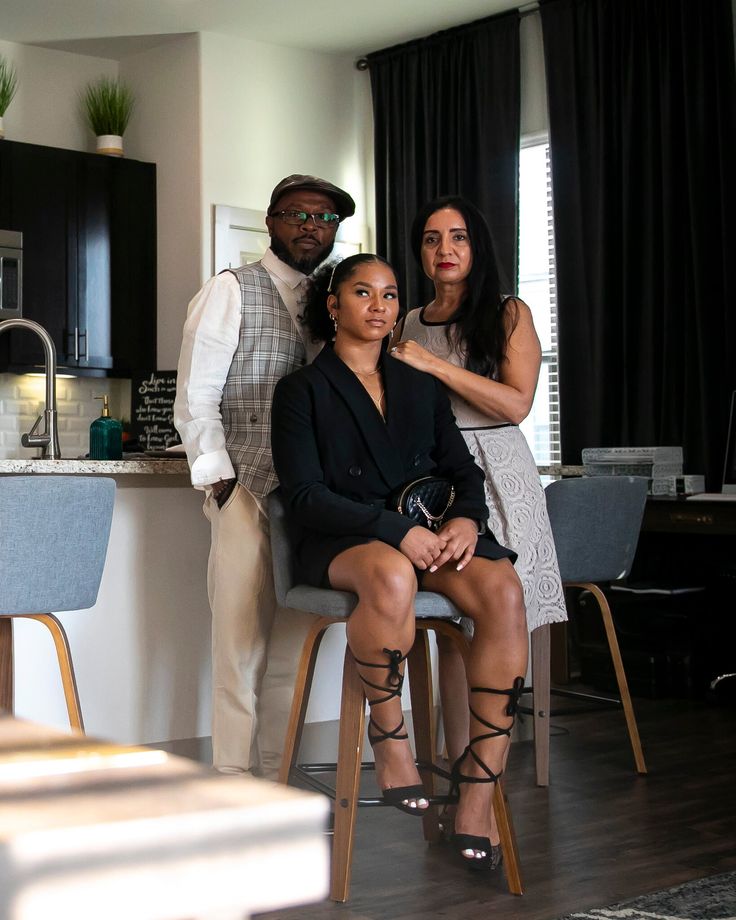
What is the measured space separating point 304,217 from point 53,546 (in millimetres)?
986

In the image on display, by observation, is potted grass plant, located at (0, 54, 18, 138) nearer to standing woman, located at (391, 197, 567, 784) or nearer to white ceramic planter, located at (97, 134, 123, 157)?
white ceramic planter, located at (97, 134, 123, 157)

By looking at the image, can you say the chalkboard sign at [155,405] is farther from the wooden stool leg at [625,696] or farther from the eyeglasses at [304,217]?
the wooden stool leg at [625,696]

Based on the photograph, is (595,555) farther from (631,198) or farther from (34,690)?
(631,198)

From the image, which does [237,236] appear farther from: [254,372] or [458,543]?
[458,543]

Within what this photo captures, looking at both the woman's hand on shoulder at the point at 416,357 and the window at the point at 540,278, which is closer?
the woman's hand on shoulder at the point at 416,357

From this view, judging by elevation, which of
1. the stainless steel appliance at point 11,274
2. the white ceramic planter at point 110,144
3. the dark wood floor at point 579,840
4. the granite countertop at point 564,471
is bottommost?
the dark wood floor at point 579,840

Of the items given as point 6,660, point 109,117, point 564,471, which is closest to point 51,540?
point 6,660

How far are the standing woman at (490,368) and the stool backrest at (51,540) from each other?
0.73m

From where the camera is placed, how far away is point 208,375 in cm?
271

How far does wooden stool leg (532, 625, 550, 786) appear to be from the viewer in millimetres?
3039

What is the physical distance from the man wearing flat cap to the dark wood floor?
43cm

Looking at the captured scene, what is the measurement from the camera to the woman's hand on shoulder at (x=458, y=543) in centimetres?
229

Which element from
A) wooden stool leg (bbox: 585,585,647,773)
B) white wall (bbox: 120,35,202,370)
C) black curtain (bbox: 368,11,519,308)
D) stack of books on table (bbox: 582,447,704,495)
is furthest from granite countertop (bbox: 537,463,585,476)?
white wall (bbox: 120,35,202,370)

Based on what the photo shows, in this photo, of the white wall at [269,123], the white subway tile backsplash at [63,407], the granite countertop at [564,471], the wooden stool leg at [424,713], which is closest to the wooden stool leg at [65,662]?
the wooden stool leg at [424,713]
